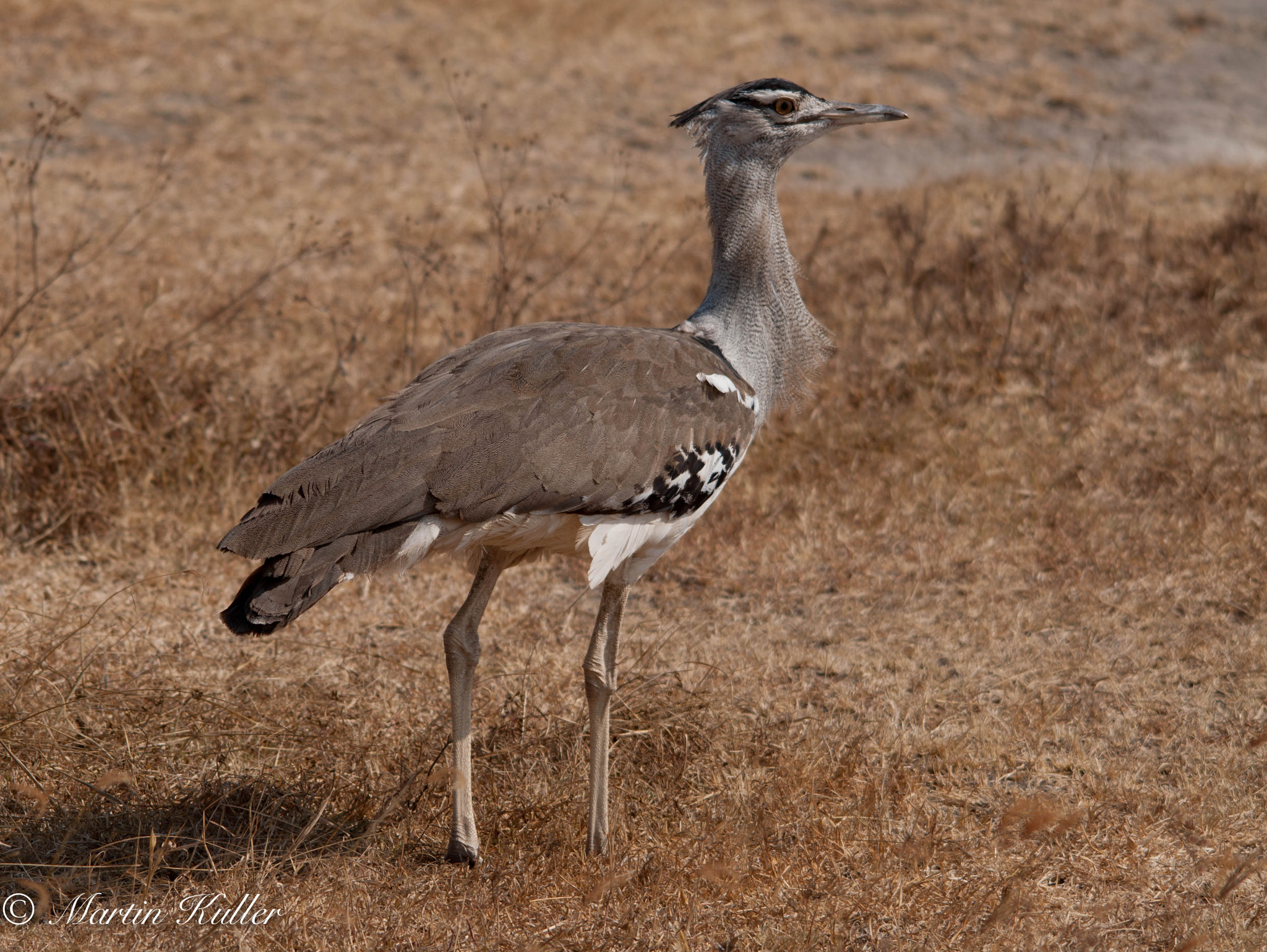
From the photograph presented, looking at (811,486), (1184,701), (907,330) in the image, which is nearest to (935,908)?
(1184,701)

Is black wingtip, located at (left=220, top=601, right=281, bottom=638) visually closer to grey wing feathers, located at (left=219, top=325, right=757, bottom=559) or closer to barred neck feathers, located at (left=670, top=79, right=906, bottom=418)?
grey wing feathers, located at (left=219, top=325, right=757, bottom=559)

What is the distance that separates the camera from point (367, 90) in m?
12.3

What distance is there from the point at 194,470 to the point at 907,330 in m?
4.00

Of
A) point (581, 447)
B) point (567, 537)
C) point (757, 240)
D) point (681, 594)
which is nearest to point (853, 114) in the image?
point (757, 240)

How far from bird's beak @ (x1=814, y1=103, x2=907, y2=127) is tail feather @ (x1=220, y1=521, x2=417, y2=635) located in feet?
6.19

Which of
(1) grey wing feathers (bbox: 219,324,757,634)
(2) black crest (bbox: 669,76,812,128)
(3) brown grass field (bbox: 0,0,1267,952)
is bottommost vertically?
(3) brown grass field (bbox: 0,0,1267,952)

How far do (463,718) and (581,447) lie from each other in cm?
77

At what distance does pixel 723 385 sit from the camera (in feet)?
11.7

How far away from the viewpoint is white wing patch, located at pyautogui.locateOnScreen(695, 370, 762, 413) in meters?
3.55

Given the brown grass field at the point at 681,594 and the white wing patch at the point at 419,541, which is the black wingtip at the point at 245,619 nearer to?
the white wing patch at the point at 419,541

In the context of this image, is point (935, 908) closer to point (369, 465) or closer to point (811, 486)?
point (369, 465)

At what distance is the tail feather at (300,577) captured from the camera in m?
2.82

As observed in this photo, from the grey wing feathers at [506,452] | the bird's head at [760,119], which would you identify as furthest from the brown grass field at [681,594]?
the bird's head at [760,119]

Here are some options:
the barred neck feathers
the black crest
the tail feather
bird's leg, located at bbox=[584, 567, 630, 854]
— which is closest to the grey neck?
the barred neck feathers
